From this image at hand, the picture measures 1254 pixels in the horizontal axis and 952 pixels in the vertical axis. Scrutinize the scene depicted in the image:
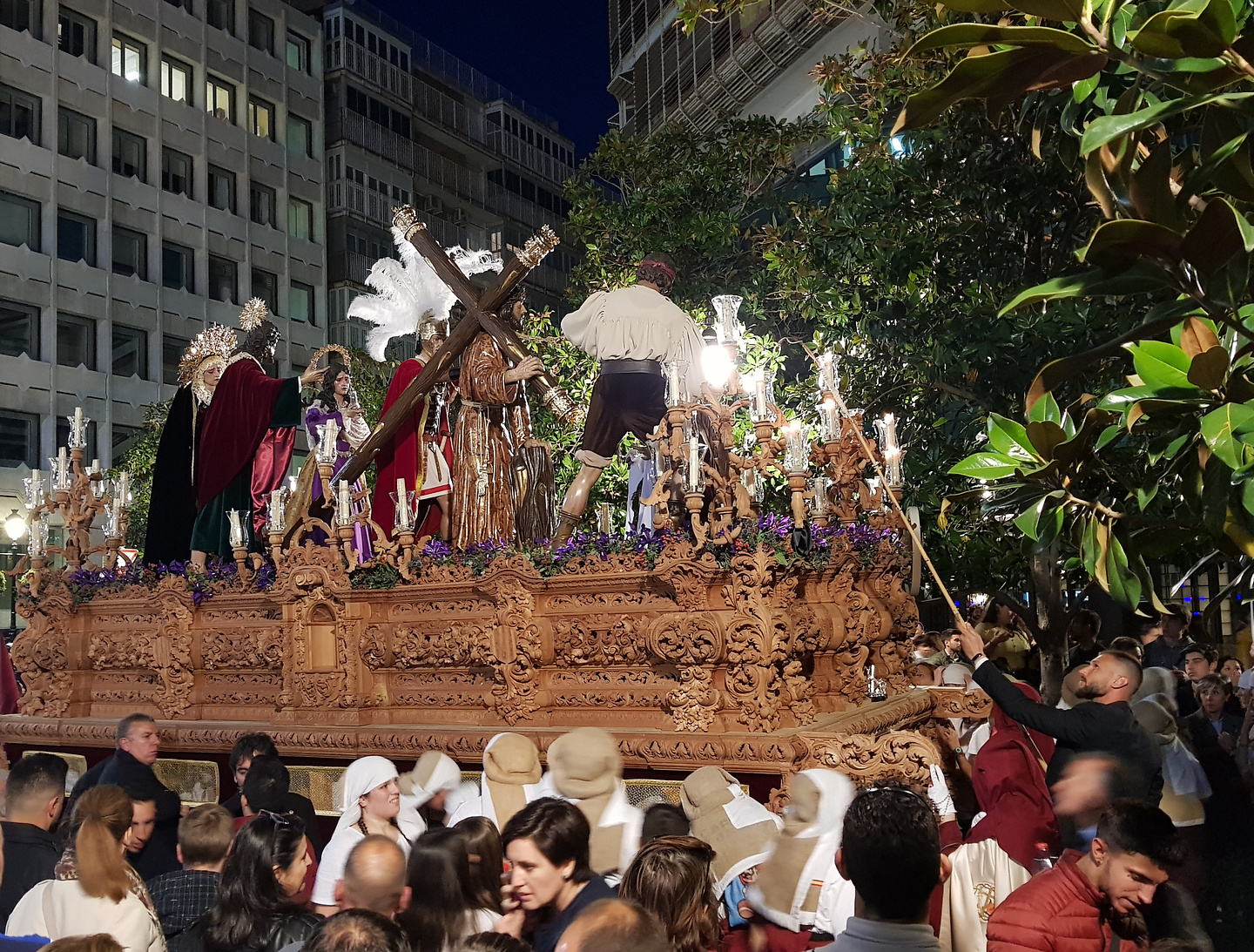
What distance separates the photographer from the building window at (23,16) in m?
30.2

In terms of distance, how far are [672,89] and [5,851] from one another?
23.8 meters

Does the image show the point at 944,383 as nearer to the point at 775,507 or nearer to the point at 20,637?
the point at 775,507

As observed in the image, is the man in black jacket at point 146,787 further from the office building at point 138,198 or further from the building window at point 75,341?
the building window at point 75,341

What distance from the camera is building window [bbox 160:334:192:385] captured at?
111 feet

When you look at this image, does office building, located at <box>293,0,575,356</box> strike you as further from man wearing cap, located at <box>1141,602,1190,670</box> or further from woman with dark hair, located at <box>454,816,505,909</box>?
woman with dark hair, located at <box>454,816,505,909</box>

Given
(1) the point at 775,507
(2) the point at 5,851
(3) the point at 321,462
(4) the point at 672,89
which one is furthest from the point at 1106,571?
(4) the point at 672,89

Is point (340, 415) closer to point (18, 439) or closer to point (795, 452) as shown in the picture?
point (795, 452)

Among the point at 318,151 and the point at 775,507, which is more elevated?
the point at 318,151

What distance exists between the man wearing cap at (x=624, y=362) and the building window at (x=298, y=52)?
33.7m

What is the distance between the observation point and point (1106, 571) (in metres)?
2.95

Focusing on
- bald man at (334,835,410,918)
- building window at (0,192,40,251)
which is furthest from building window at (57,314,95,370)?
bald man at (334,835,410,918)

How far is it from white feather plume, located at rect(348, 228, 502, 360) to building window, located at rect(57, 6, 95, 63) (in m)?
25.9

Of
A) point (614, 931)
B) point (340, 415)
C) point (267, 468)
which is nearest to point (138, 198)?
point (267, 468)

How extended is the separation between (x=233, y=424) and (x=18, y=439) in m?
22.2
